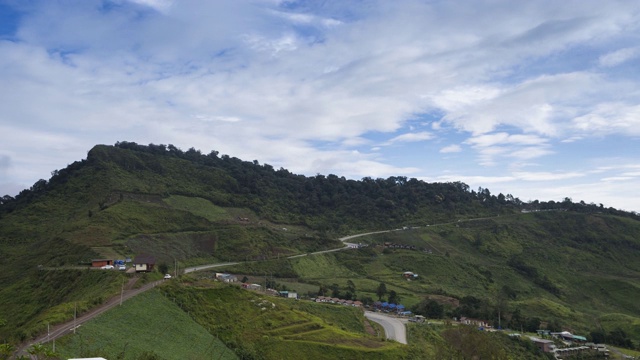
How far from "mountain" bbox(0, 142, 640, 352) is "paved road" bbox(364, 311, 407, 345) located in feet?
42.0

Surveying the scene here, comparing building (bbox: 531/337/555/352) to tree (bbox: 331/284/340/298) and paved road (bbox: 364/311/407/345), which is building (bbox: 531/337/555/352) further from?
tree (bbox: 331/284/340/298)

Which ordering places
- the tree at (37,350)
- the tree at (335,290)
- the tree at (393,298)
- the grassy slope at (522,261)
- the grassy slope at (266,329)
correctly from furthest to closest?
the grassy slope at (522,261) → the tree at (393,298) → the tree at (335,290) → the grassy slope at (266,329) → the tree at (37,350)

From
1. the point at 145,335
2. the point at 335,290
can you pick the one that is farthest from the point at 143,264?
the point at 335,290

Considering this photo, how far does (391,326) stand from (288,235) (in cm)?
5071

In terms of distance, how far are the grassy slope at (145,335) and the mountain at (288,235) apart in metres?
2.75

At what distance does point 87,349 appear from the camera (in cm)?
2384

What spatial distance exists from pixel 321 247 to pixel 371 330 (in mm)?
50331

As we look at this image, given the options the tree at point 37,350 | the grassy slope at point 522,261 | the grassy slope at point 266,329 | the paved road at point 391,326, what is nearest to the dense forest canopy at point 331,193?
the grassy slope at point 522,261

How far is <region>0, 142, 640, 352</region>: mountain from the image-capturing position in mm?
60812

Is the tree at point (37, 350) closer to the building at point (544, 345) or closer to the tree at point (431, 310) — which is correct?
the building at point (544, 345)

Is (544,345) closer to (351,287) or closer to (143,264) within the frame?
(351,287)

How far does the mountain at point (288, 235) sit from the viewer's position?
2394 inches

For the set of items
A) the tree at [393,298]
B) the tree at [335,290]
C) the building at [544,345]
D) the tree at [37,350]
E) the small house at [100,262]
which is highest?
the small house at [100,262]

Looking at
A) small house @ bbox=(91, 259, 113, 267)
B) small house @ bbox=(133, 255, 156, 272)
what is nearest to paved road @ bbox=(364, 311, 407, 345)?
small house @ bbox=(133, 255, 156, 272)
